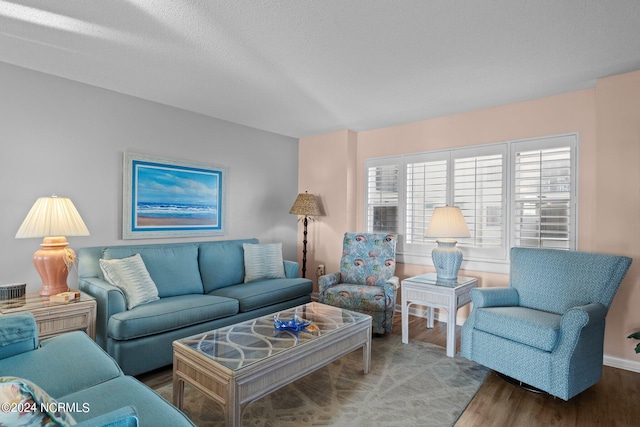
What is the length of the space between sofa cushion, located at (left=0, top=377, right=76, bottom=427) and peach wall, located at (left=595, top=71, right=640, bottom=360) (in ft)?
12.2

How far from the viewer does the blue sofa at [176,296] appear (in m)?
2.51

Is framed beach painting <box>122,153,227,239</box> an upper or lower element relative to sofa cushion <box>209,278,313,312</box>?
upper

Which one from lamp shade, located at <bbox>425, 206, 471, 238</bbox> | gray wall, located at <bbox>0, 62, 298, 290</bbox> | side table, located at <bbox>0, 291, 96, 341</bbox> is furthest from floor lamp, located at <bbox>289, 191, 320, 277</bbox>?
side table, located at <bbox>0, 291, 96, 341</bbox>

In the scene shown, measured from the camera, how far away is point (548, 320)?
7.77 ft

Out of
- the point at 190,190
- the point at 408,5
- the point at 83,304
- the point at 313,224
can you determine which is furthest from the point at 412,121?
the point at 83,304

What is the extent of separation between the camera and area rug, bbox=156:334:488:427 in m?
2.03

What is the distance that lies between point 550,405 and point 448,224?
1.63 m

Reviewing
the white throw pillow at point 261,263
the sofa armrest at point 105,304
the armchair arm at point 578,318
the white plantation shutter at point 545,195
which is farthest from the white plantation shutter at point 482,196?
the sofa armrest at point 105,304

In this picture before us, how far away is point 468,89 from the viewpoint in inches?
125

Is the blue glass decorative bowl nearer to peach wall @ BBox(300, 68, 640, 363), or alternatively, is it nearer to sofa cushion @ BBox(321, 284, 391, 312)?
sofa cushion @ BBox(321, 284, 391, 312)

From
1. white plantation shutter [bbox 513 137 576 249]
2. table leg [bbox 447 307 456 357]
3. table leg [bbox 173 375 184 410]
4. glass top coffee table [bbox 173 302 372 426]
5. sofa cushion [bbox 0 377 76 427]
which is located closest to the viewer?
sofa cushion [bbox 0 377 76 427]

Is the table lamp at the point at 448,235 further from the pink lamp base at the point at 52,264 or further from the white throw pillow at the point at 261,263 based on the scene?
the pink lamp base at the point at 52,264

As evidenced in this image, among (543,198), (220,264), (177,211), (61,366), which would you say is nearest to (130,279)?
(220,264)

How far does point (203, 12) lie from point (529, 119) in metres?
3.22
